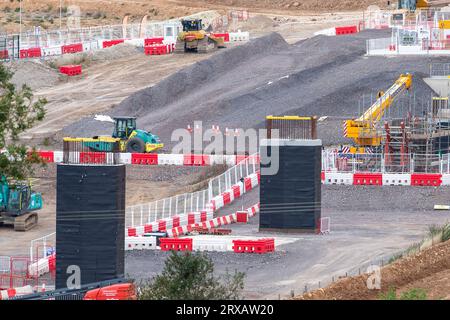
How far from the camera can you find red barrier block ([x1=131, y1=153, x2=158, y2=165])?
2069 inches

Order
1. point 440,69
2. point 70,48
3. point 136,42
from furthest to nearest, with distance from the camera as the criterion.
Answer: point 136,42 → point 70,48 → point 440,69

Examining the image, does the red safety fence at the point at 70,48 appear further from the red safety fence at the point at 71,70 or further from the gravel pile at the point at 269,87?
the gravel pile at the point at 269,87

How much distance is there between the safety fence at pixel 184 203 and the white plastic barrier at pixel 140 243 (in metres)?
2.58

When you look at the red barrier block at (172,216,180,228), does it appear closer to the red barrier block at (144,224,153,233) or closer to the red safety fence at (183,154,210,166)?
the red barrier block at (144,224,153,233)

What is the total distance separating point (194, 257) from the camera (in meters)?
25.9

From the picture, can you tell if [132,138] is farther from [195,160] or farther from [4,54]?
[4,54]

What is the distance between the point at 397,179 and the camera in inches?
1815

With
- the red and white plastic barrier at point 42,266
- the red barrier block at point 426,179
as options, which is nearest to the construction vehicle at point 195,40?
the red barrier block at point 426,179

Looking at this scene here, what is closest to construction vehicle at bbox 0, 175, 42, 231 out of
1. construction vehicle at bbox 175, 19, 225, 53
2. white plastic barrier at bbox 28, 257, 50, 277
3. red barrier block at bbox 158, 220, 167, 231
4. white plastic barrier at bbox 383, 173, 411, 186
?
red barrier block at bbox 158, 220, 167, 231

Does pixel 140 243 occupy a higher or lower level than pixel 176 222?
lower

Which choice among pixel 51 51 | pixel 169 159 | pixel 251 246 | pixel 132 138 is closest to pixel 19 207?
pixel 251 246

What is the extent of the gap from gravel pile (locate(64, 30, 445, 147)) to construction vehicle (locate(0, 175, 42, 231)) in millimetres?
12305

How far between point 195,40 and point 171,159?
22.2m

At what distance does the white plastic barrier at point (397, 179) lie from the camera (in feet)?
151
